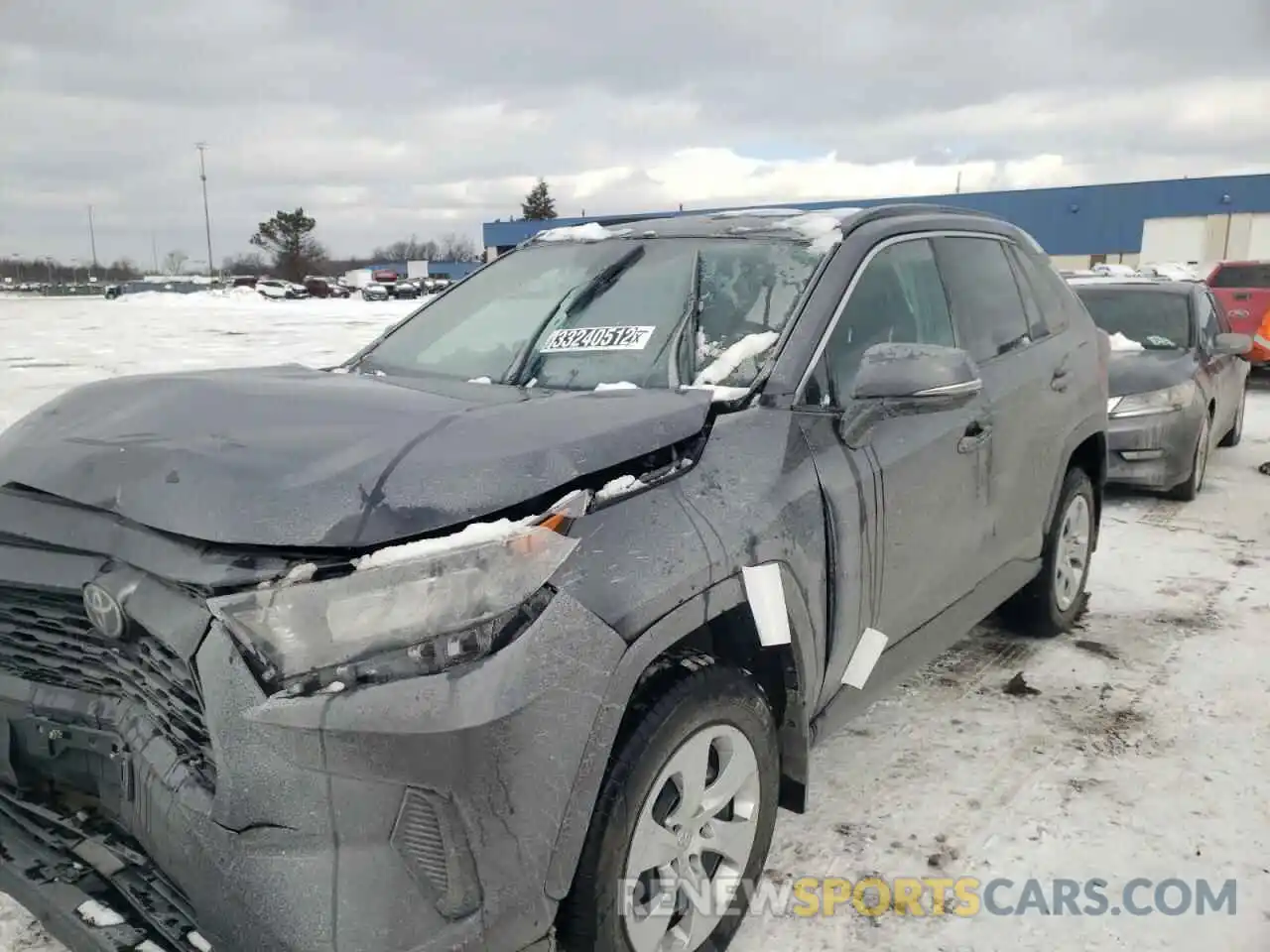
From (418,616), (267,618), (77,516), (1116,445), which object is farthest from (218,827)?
(1116,445)

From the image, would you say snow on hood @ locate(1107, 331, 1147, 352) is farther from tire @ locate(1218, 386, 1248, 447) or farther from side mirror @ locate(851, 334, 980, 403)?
side mirror @ locate(851, 334, 980, 403)

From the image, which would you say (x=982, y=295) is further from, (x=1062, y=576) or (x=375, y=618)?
(x=375, y=618)

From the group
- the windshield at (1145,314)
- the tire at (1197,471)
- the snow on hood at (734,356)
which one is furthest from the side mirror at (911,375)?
the windshield at (1145,314)

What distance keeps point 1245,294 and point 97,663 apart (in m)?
15.5

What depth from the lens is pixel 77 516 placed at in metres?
2.07

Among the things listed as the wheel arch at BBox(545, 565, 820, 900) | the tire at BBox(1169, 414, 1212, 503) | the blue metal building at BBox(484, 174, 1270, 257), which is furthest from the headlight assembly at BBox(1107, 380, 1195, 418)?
the blue metal building at BBox(484, 174, 1270, 257)

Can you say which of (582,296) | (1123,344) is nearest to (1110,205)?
(1123,344)

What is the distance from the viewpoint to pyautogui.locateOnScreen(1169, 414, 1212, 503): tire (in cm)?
695

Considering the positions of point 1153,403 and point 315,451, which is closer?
point 315,451

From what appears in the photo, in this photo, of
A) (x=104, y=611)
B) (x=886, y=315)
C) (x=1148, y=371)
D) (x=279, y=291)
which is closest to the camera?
(x=104, y=611)

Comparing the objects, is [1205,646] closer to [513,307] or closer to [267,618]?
[513,307]

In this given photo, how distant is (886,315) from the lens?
3.11 metres

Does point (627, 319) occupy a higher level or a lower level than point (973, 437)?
higher

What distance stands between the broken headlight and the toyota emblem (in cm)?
32
